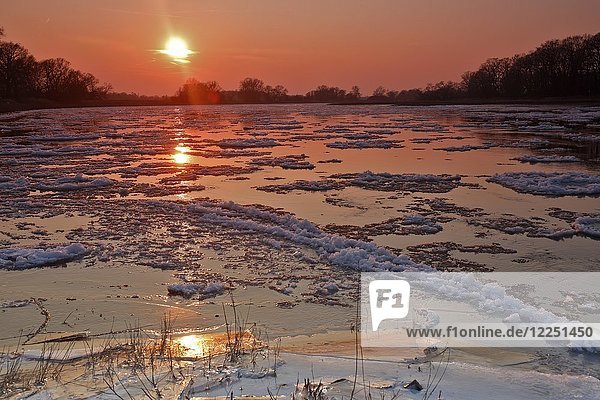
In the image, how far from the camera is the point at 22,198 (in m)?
12.4

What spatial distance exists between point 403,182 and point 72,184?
336 inches

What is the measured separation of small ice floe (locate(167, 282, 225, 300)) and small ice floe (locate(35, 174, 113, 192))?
8393mm

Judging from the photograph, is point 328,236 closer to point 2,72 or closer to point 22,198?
point 22,198

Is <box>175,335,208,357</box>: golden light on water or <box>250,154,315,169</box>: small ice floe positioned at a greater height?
<box>250,154,315,169</box>: small ice floe

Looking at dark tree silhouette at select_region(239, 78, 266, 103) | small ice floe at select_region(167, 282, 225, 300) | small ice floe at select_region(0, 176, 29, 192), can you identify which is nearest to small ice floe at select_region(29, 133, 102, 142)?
small ice floe at select_region(0, 176, 29, 192)

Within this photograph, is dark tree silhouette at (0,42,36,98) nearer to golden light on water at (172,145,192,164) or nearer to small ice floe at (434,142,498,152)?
golden light on water at (172,145,192,164)

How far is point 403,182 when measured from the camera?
13.9 metres

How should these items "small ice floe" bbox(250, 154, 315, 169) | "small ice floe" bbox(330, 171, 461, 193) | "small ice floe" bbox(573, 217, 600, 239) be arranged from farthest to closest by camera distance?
"small ice floe" bbox(250, 154, 315, 169) < "small ice floe" bbox(330, 171, 461, 193) < "small ice floe" bbox(573, 217, 600, 239)

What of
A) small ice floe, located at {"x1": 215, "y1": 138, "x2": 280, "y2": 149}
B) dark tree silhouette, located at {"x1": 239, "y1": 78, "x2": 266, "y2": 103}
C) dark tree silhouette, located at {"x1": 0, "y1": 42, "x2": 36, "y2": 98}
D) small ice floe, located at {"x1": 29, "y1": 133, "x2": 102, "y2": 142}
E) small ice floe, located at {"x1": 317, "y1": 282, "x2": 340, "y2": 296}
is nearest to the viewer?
small ice floe, located at {"x1": 317, "y1": 282, "x2": 340, "y2": 296}

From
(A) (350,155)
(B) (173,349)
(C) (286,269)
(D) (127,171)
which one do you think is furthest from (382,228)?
(A) (350,155)

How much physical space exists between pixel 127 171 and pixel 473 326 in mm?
13494

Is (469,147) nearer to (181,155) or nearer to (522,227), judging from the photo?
(181,155)

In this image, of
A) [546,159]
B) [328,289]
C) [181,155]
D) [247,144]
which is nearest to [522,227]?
[328,289]

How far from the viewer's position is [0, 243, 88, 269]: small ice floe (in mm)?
7418
